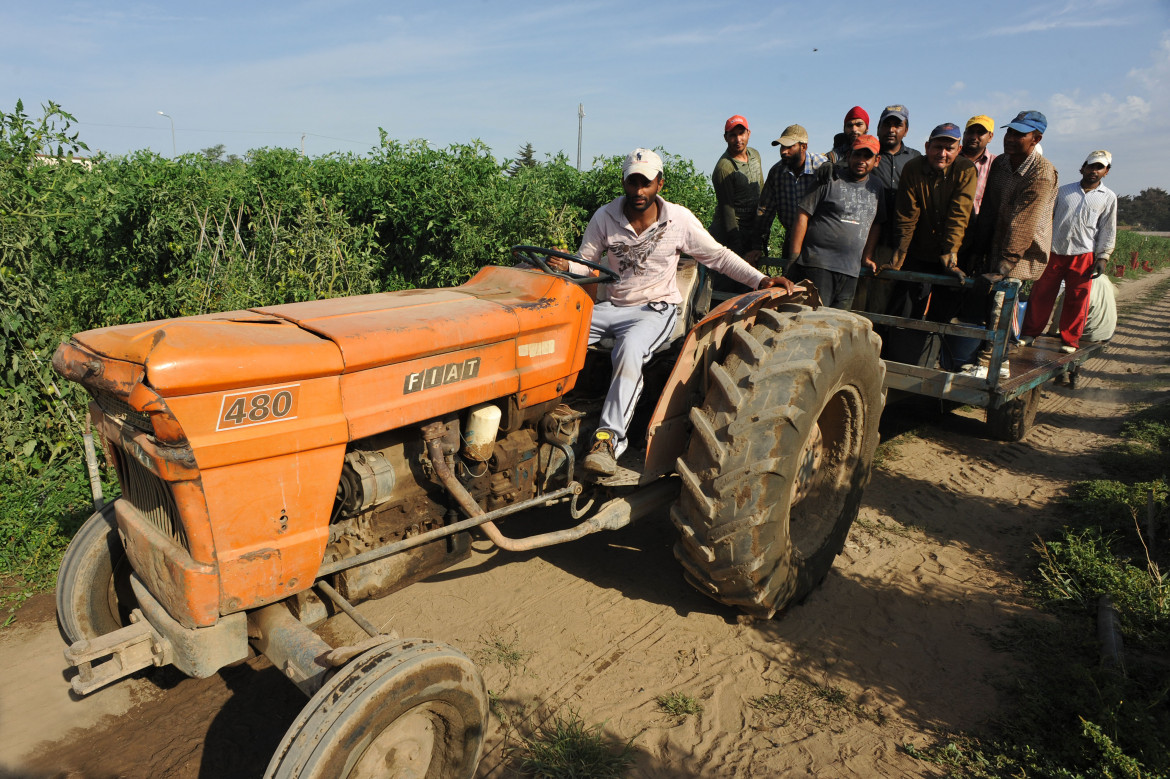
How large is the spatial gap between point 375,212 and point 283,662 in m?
6.55

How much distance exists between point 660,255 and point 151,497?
246cm

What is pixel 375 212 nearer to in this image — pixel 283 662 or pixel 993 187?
pixel 993 187

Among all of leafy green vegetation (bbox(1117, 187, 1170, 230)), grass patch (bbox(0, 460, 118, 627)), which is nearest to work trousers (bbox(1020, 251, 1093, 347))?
grass patch (bbox(0, 460, 118, 627))

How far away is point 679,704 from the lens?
9.47ft

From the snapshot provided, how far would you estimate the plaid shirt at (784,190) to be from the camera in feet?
17.9

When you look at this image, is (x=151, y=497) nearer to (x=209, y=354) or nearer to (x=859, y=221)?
(x=209, y=354)

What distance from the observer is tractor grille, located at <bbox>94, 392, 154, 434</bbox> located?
86.0 inches

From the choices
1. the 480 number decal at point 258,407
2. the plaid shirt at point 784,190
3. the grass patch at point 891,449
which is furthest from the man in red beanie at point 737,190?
the 480 number decal at point 258,407

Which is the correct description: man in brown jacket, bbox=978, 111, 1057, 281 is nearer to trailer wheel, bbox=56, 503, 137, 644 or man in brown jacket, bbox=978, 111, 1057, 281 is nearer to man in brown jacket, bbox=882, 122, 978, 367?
man in brown jacket, bbox=882, 122, 978, 367

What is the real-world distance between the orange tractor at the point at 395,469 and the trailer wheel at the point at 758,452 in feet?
0.04

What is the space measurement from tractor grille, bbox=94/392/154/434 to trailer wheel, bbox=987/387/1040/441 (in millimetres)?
5839

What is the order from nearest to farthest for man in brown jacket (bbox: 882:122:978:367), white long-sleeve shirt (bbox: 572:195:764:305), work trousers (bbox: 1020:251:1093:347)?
white long-sleeve shirt (bbox: 572:195:764:305) < man in brown jacket (bbox: 882:122:978:367) < work trousers (bbox: 1020:251:1093:347)

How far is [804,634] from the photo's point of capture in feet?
11.1

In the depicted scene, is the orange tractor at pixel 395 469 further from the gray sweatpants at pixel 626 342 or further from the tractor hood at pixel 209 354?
the gray sweatpants at pixel 626 342
